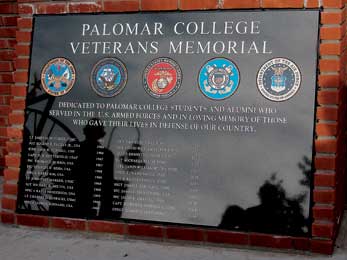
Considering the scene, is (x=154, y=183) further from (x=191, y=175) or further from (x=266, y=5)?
(x=266, y=5)

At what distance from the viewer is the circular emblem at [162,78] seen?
2572mm

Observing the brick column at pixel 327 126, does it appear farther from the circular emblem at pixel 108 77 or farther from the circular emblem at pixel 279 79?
the circular emblem at pixel 108 77

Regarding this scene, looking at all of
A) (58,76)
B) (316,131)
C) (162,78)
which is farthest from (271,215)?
(58,76)

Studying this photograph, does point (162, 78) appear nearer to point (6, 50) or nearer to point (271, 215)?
point (271, 215)

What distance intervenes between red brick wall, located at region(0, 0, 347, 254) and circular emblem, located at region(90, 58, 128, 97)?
12.3 inches

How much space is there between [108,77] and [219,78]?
25.0 inches

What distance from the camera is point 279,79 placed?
2422 millimetres

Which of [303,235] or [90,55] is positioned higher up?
[90,55]

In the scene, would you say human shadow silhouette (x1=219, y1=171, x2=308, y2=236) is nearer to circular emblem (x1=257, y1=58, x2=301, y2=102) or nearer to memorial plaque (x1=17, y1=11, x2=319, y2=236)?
memorial plaque (x1=17, y1=11, x2=319, y2=236)

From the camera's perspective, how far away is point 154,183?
2537mm

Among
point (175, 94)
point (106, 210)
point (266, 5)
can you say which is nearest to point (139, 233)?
point (106, 210)

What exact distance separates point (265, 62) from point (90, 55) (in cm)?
100

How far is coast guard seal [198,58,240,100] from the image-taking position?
2.49 metres

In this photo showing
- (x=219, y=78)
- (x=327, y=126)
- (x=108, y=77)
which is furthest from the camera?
(x=108, y=77)
